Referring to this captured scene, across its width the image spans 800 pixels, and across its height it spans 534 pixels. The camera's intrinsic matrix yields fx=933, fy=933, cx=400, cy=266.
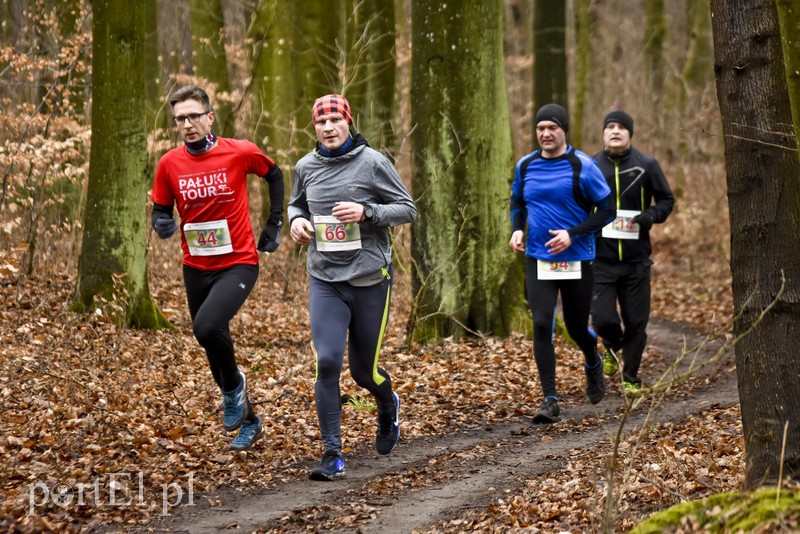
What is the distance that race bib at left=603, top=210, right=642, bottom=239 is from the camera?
9062 mm

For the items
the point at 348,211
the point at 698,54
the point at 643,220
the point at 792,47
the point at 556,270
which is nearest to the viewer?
the point at 792,47

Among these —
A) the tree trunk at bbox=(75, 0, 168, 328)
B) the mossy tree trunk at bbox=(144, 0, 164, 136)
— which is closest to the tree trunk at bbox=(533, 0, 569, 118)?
the mossy tree trunk at bbox=(144, 0, 164, 136)

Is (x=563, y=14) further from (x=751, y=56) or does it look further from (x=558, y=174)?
(x=751, y=56)

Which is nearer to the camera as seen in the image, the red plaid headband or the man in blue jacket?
the red plaid headband

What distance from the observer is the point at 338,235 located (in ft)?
20.4

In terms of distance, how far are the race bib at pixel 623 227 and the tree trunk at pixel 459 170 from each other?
1681mm

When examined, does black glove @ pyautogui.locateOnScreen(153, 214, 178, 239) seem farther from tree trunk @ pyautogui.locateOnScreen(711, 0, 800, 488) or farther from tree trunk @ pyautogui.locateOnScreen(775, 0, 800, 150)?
tree trunk @ pyautogui.locateOnScreen(775, 0, 800, 150)

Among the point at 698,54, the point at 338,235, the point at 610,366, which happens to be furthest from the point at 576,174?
the point at 698,54

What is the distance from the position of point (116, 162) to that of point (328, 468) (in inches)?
221

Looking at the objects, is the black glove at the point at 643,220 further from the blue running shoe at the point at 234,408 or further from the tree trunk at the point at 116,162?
the tree trunk at the point at 116,162

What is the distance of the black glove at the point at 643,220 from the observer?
8.98 m

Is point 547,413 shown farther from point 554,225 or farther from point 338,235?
point 338,235

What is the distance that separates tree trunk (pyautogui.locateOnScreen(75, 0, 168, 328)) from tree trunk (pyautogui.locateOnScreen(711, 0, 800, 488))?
7251mm

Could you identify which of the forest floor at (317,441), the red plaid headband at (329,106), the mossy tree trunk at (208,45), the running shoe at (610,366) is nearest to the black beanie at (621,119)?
the running shoe at (610,366)
